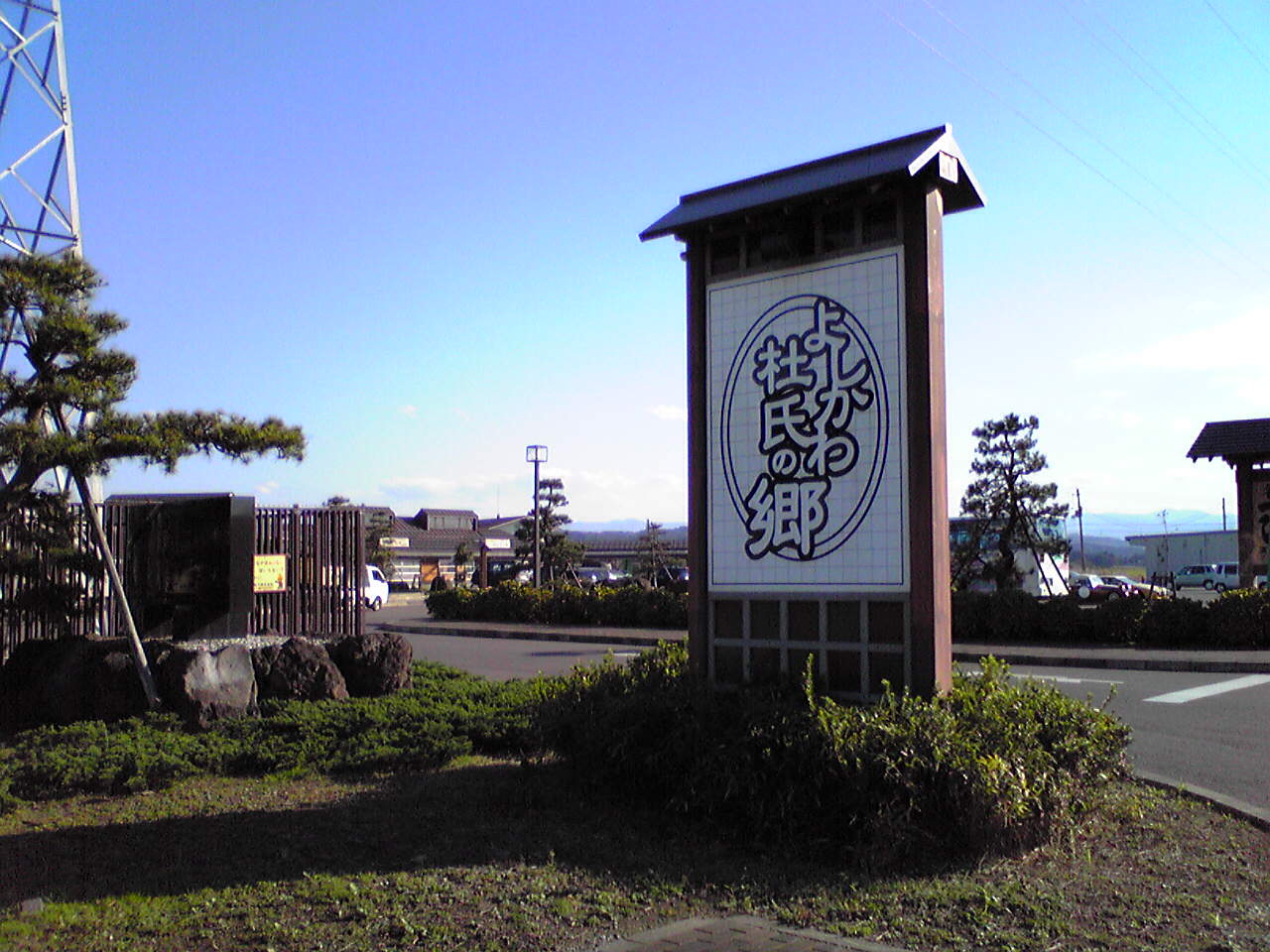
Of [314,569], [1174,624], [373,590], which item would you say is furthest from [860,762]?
[373,590]

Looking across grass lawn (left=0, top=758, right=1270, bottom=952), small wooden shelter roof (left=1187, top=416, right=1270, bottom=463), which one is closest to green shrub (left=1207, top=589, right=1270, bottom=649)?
small wooden shelter roof (left=1187, top=416, right=1270, bottom=463)

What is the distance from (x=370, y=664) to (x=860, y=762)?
6.12 m

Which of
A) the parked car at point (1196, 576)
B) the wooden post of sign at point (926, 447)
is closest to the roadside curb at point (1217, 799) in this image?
the wooden post of sign at point (926, 447)

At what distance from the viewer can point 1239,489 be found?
73.0 ft

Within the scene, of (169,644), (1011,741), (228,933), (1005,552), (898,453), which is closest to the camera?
(228,933)

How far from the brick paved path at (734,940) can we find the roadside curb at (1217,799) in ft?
10.6

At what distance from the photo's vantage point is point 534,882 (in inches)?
191

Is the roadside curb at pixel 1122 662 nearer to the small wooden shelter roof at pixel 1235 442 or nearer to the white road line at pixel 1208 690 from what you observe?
the white road line at pixel 1208 690

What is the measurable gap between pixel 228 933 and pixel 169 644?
251 inches

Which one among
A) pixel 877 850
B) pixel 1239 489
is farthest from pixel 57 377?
pixel 1239 489

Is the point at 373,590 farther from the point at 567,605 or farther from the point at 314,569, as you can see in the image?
the point at 314,569

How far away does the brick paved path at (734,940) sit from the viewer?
13.6 ft

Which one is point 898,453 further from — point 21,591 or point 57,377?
point 21,591

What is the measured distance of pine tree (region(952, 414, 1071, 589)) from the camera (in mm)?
27048
